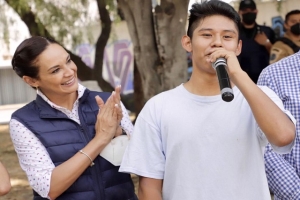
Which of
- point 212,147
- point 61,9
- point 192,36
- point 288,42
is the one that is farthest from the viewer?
point 61,9

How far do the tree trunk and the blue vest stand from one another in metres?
4.42

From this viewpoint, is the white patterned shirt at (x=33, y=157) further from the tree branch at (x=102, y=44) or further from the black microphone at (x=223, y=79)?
the tree branch at (x=102, y=44)

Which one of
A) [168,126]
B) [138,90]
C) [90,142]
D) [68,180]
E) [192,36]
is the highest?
[192,36]

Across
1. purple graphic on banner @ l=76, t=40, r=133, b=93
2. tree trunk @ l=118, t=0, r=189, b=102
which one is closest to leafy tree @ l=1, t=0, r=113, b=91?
tree trunk @ l=118, t=0, r=189, b=102

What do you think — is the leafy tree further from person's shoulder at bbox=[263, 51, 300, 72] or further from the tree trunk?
person's shoulder at bbox=[263, 51, 300, 72]

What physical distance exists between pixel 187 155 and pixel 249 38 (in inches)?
189

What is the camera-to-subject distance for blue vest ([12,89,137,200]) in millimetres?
2238

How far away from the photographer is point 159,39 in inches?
265

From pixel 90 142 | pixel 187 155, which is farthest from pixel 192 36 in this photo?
Answer: pixel 90 142

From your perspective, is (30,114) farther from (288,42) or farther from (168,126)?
(288,42)

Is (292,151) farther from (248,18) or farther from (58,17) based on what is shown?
(58,17)

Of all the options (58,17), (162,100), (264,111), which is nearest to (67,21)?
(58,17)

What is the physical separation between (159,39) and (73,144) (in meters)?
4.62

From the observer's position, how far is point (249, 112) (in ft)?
6.19
